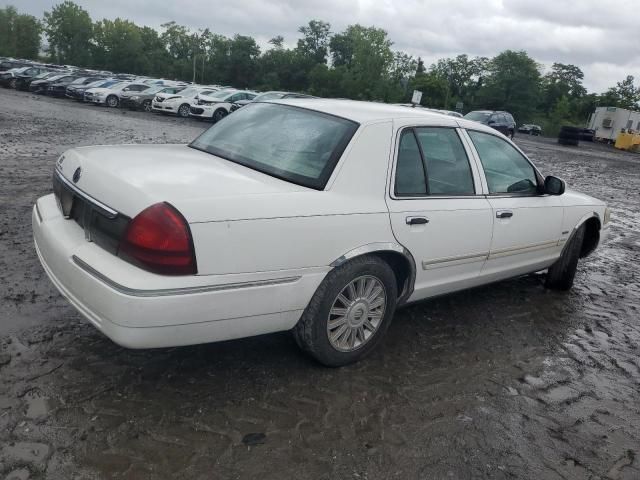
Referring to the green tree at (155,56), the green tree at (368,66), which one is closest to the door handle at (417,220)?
the green tree at (368,66)

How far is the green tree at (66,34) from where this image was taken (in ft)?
Answer: 321

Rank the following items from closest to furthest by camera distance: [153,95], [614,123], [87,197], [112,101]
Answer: [87,197] < [112,101] < [153,95] < [614,123]

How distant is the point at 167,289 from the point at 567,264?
4.05 metres

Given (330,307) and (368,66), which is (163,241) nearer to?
(330,307)

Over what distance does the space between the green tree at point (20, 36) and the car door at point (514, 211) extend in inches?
4330

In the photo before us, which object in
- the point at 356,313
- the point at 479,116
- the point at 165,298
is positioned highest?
the point at 479,116

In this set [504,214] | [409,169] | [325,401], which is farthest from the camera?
[504,214]

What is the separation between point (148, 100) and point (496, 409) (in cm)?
2724

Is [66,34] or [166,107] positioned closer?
[166,107]

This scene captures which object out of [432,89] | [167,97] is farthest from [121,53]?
[167,97]

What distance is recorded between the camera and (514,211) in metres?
4.27

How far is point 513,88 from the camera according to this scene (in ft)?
282

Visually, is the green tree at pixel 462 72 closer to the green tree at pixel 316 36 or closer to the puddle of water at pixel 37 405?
the green tree at pixel 316 36

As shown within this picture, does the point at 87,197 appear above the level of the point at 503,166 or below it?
below
